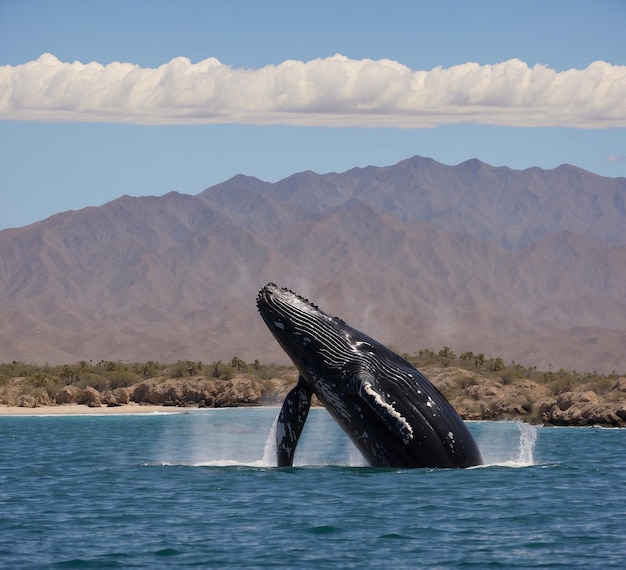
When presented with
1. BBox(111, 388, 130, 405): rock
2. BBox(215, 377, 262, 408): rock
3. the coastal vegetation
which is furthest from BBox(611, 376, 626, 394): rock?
BBox(111, 388, 130, 405): rock

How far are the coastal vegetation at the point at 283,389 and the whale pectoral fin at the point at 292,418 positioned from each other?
3844 centimetres

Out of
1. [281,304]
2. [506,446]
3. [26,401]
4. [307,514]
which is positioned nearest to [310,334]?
[281,304]

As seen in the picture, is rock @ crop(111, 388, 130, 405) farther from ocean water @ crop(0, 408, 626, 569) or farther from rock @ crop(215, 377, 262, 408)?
ocean water @ crop(0, 408, 626, 569)

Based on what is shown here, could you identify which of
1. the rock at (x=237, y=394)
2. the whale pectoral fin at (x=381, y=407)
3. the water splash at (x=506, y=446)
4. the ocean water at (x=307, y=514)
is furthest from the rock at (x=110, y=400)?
the whale pectoral fin at (x=381, y=407)

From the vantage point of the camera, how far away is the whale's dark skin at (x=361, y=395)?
1931 cm

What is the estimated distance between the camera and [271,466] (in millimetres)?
23875

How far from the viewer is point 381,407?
18625mm

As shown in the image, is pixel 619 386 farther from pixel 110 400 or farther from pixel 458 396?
pixel 110 400

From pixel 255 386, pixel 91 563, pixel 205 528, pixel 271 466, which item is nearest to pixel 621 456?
pixel 271 466

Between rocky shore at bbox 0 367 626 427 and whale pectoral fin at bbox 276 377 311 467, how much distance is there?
38.2 metres

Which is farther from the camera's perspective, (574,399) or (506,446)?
(574,399)

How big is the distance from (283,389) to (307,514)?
232 feet

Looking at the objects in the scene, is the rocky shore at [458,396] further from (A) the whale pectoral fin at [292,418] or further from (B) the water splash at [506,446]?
(A) the whale pectoral fin at [292,418]

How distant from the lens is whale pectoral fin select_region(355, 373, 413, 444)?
1864cm
